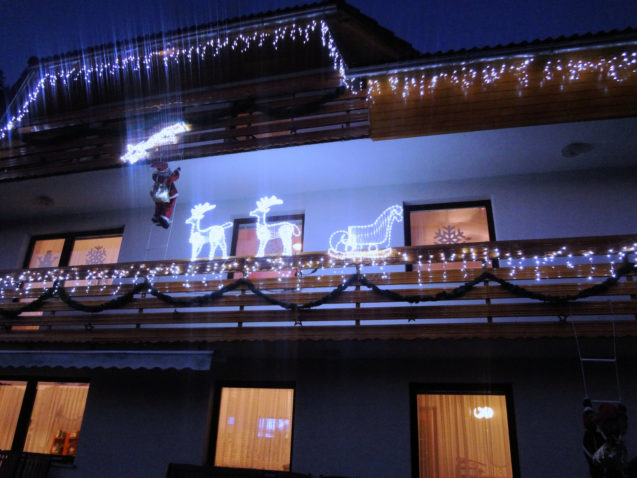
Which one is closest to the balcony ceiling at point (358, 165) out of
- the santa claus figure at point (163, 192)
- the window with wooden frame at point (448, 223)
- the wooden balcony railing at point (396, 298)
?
the window with wooden frame at point (448, 223)

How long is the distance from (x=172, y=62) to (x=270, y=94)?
2.56 meters

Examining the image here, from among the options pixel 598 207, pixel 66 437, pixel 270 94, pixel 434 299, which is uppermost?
pixel 270 94

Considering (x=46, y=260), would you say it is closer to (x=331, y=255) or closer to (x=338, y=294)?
(x=331, y=255)

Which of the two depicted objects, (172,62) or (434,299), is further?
(172,62)

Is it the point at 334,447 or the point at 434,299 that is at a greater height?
the point at 434,299

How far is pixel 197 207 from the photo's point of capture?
36.3ft

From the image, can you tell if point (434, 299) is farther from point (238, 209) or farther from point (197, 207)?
point (197, 207)

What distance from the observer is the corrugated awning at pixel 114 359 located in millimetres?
7594

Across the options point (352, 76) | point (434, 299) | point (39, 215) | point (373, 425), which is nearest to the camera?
point (434, 299)

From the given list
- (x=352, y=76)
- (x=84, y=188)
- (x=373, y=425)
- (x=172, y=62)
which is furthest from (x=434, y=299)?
(x=84, y=188)

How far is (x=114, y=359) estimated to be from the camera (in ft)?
26.0

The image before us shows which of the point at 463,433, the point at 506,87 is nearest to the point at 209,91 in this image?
the point at 506,87

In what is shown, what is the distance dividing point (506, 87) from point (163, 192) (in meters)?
6.73

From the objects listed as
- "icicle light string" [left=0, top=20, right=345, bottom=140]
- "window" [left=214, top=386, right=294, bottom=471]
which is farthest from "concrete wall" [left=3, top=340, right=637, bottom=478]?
"icicle light string" [left=0, top=20, right=345, bottom=140]
